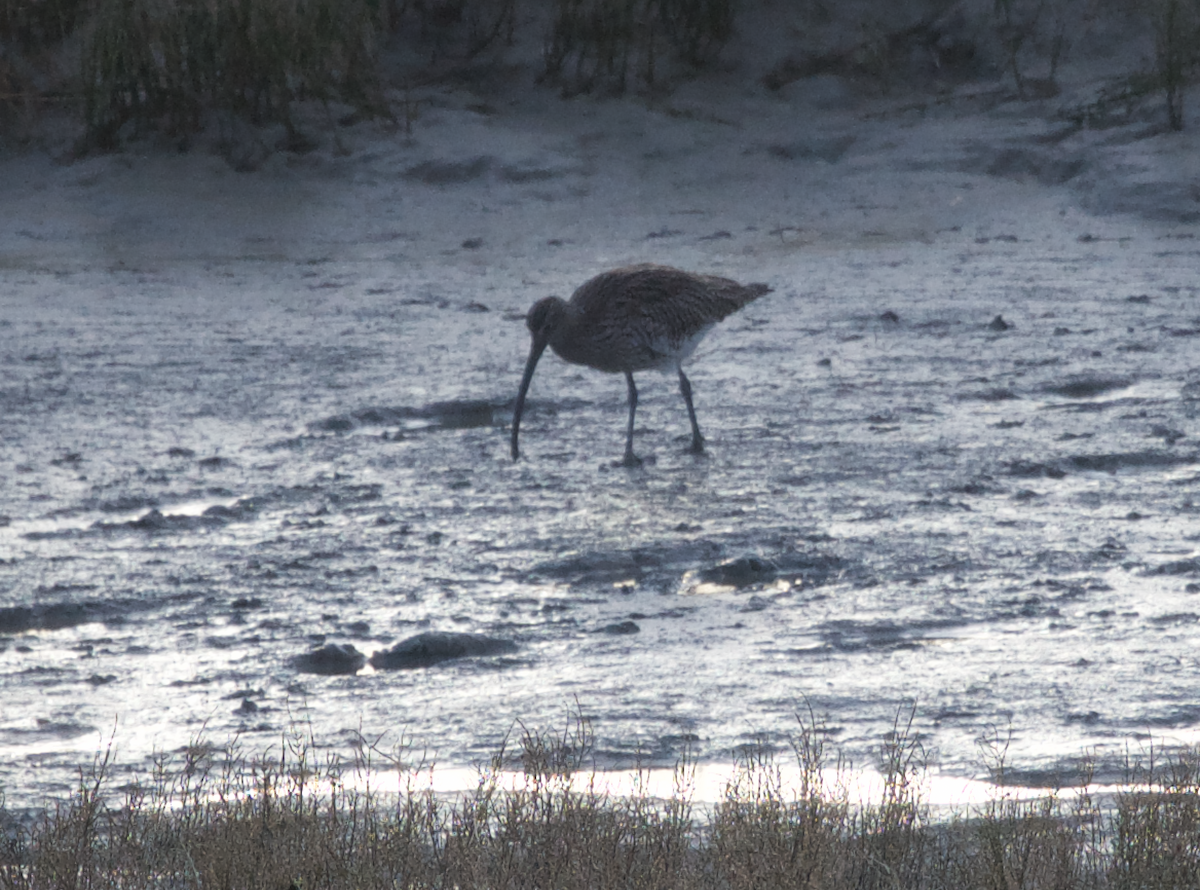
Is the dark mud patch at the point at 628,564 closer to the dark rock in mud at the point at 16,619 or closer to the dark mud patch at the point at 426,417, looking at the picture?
the dark rock in mud at the point at 16,619

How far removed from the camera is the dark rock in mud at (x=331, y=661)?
4.81m

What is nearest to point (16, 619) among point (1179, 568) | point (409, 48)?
point (1179, 568)

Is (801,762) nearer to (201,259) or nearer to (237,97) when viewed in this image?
(201,259)

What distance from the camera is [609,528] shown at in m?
6.25

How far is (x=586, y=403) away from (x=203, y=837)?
5.14 m

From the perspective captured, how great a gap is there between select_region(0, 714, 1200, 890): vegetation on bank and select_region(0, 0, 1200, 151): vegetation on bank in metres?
12.1

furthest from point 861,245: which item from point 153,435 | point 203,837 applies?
point 203,837

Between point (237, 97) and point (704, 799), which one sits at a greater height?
point (237, 97)

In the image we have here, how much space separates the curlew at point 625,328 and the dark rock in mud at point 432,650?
229 cm

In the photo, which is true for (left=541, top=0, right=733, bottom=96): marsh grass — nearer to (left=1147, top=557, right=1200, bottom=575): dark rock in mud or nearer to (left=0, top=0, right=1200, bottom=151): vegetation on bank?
(left=0, top=0, right=1200, bottom=151): vegetation on bank

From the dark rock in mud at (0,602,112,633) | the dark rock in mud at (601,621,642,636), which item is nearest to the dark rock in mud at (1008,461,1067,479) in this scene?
the dark rock in mud at (601,621,642,636)

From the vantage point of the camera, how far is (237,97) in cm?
1486

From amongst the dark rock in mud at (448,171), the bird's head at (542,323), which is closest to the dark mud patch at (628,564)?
the bird's head at (542,323)

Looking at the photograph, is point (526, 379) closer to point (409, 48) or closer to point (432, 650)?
point (432, 650)
